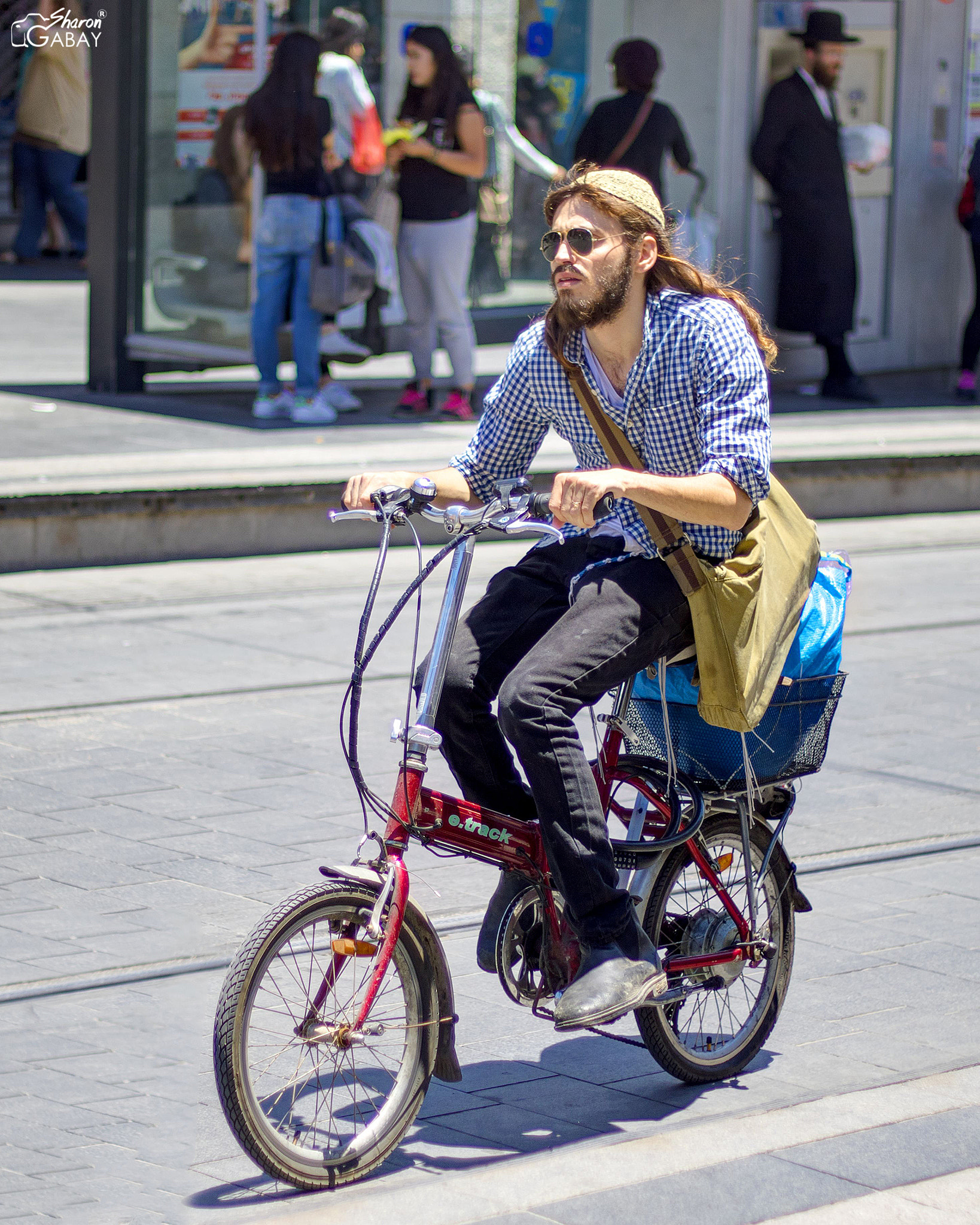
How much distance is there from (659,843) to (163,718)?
299cm

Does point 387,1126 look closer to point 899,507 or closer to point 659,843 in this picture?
A: point 659,843

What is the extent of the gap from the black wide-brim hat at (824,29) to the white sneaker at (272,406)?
4.28 meters

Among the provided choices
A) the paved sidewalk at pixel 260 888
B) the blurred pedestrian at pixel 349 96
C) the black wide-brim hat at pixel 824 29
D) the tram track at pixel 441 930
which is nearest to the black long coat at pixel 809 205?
the black wide-brim hat at pixel 824 29

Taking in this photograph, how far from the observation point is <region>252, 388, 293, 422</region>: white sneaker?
11.1m

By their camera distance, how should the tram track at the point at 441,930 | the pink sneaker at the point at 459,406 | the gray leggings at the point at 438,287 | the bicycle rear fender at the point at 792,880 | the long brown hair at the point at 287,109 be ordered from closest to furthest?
the bicycle rear fender at the point at 792,880, the tram track at the point at 441,930, the long brown hair at the point at 287,109, the gray leggings at the point at 438,287, the pink sneaker at the point at 459,406

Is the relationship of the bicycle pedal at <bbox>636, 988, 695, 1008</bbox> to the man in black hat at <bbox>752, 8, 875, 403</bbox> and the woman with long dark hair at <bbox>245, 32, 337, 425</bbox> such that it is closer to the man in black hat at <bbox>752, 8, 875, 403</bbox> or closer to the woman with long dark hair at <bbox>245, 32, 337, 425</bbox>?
the woman with long dark hair at <bbox>245, 32, 337, 425</bbox>

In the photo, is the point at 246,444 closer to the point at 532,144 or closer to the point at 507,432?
the point at 532,144

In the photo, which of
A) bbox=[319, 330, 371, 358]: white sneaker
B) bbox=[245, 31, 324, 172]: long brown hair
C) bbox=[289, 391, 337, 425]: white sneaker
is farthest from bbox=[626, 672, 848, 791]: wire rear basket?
bbox=[319, 330, 371, 358]: white sneaker

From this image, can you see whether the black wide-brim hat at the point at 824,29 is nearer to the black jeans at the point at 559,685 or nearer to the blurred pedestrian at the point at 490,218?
the blurred pedestrian at the point at 490,218

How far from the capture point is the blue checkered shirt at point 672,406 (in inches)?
135

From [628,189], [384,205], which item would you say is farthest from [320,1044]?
[384,205]

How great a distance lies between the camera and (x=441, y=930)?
460 centimetres

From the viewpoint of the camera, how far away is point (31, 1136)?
346 centimetres

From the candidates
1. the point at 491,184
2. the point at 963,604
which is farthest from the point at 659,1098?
the point at 491,184
